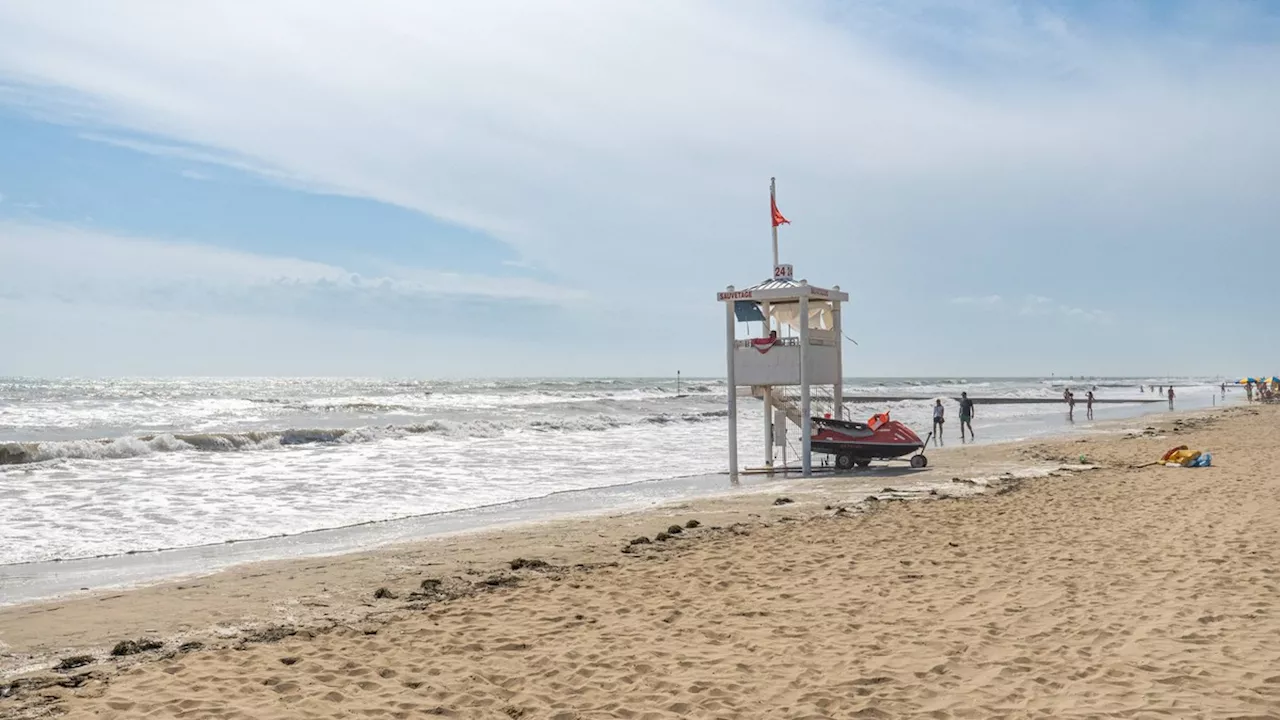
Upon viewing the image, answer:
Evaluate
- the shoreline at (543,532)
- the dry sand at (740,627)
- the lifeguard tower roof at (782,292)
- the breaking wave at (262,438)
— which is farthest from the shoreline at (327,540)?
the breaking wave at (262,438)

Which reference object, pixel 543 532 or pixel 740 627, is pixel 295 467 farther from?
pixel 740 627

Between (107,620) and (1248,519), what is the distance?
1179 centimetres

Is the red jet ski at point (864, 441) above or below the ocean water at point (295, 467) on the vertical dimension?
above

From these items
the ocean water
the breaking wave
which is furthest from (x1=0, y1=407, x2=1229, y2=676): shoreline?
the breaking wave

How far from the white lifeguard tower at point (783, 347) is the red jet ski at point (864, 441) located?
0.40m

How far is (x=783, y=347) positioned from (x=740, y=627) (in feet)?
42.0

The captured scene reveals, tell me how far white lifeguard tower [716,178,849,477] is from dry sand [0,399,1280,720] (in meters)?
7.71

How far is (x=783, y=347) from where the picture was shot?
19328mm

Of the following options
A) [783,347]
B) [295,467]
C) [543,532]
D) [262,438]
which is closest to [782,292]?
[783,347]

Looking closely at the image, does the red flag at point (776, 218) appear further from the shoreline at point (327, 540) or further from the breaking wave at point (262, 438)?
the breaking wave at point (262, 438)

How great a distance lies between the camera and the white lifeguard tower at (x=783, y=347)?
19.1 metres

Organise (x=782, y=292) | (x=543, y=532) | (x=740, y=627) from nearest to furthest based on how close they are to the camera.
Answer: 1. (x=740, y=627)
2. (x=543, y=532)
3. (x=782, y=292)

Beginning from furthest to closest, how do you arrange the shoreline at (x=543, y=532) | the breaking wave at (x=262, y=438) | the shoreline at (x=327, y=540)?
the breaking wave at (x=262, y=438) < the shoreline at (x=327, y=540) < the shoreline at (x=543, y=532)

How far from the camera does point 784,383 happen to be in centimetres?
1936
